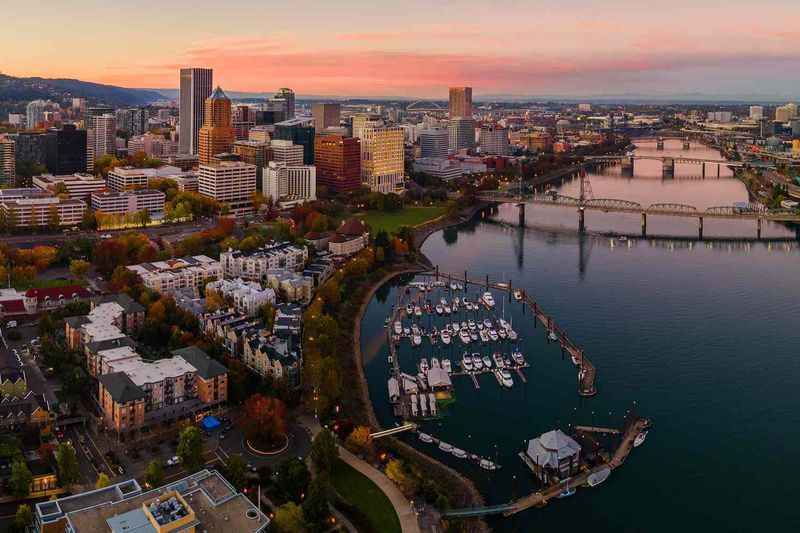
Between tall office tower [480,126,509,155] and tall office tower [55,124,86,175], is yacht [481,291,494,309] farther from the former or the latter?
tall office tower [480,126,509,155]

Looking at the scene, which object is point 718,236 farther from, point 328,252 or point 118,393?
point 118,393

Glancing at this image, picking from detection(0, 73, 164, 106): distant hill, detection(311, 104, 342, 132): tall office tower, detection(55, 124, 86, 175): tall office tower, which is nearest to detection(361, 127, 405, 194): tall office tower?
detection(55, 124, 86, 175): tall office tower

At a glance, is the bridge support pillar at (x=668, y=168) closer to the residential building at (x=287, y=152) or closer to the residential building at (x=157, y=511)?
the residential building at (x=287, y=152)

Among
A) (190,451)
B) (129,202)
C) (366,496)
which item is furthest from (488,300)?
(129,202)

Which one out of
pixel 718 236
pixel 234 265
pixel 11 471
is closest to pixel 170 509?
pixel 11 471

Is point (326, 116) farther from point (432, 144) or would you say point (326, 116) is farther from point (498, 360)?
point (498, 360)
